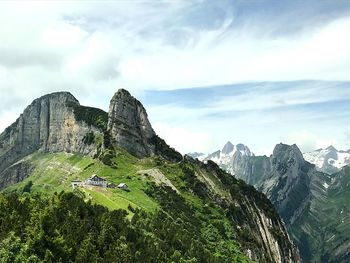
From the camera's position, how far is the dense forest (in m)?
91.2

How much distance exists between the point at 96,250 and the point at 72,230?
710 cm

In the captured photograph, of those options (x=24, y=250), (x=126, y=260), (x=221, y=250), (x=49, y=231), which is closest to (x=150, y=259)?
(x=126, y=260)

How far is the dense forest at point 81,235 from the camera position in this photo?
299 ft

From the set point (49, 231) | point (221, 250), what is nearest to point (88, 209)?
point (49, 231)

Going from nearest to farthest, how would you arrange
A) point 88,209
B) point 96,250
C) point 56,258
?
point 56,258
point 96,250
point 88,209

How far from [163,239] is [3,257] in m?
72.4

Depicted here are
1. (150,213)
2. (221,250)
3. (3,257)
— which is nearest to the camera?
(3,257)

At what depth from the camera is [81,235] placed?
108 m

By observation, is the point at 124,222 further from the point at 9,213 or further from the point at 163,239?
the point at 9,213

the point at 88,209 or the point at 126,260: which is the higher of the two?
the point at 88,209

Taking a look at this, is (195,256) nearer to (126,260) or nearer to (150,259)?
(150,259)

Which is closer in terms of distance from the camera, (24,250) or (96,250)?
(24,250)

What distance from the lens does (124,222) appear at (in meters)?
130

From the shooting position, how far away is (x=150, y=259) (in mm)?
115938
